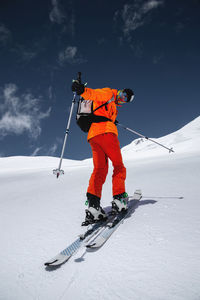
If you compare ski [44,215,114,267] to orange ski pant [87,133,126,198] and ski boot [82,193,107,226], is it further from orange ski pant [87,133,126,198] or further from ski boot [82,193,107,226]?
orange ski pant [87,133,126,198]

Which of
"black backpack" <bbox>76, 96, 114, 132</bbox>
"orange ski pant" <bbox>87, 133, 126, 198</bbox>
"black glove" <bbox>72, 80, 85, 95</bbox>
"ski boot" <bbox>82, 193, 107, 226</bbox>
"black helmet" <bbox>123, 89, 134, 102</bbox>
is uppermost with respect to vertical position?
"black helmet" <bbox>123, 89, 134, 102</bbox>

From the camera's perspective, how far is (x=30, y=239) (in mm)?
2012

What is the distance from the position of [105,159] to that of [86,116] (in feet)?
2.81

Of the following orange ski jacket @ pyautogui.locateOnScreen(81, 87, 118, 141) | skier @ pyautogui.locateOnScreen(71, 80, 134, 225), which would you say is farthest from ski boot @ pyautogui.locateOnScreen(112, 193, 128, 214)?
orange ski jacket @ pyautogui.locateOnScreen(81, 87, 118, 141)

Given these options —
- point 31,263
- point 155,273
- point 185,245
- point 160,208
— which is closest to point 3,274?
point 31,263

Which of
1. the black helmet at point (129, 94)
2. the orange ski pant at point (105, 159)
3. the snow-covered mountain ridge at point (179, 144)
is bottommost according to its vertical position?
the orange ski pant at point (105, 159)

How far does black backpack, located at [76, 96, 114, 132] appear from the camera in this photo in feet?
10.1

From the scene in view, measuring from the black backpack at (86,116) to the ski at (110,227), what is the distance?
1.58m

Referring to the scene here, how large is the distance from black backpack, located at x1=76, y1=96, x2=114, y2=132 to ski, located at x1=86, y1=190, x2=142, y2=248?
158 centimetres

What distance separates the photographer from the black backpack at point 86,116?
308 centimetres

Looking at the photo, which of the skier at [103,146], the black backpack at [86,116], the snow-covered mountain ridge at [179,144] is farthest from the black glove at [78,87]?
the snow-covered mountain ridge at [179,144]

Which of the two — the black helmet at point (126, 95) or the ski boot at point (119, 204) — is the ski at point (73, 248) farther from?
the black helmet at point (126, 95)

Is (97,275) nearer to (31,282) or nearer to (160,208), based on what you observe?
(31,282)

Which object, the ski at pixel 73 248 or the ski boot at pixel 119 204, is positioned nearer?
the ski at pixel 73 248
